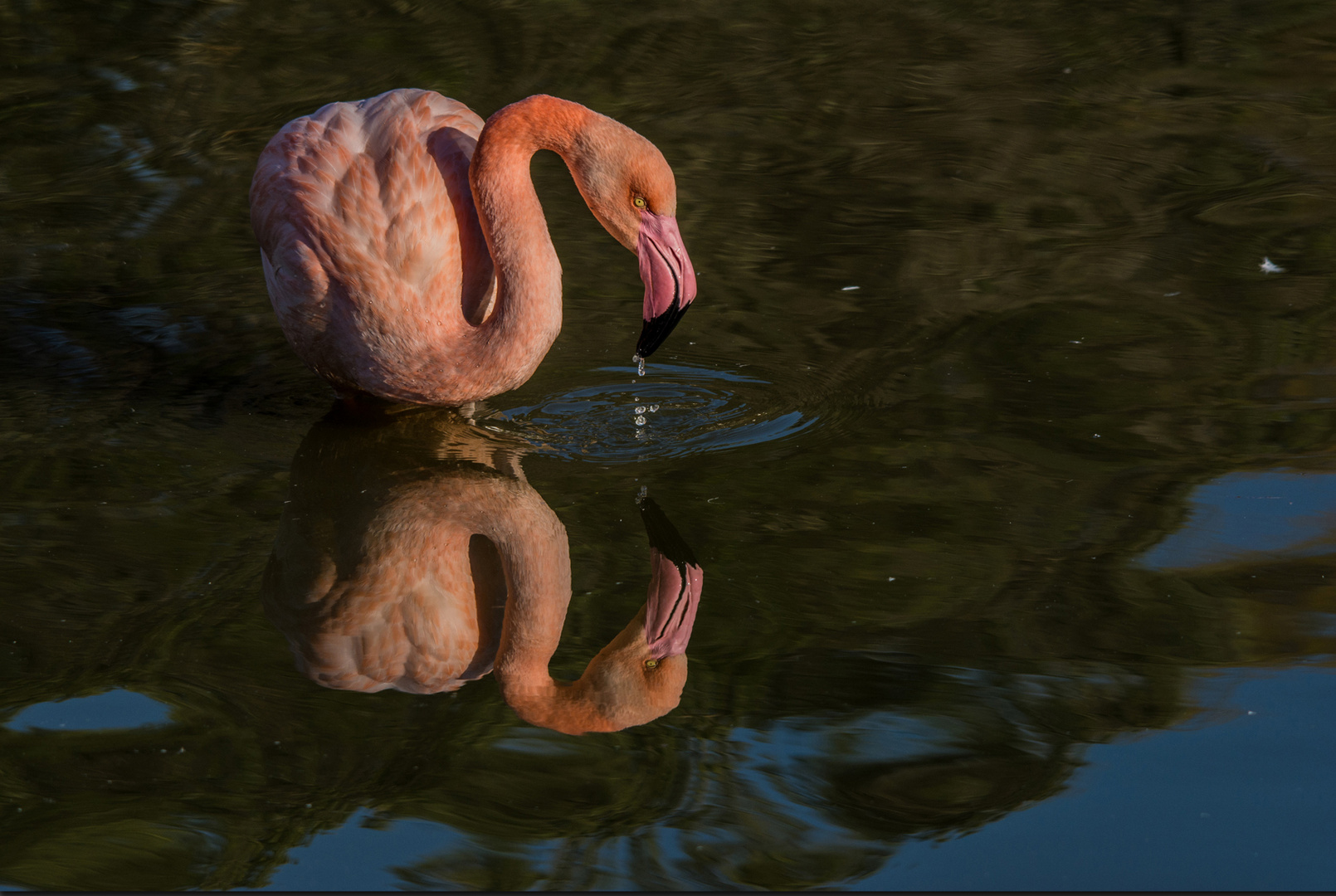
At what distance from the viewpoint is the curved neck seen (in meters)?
4.49

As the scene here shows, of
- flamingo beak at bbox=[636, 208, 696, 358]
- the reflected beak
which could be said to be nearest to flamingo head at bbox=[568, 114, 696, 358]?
flamingo beak at bbox=[636, 208, 696, 358]

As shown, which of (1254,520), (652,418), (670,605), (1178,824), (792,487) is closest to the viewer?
(1178,824)

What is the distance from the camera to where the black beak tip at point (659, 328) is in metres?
4.36

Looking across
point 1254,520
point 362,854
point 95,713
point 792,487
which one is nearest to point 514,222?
point 792,487

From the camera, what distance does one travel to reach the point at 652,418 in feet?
15.6

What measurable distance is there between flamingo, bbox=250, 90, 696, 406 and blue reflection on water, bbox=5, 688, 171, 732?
138cm

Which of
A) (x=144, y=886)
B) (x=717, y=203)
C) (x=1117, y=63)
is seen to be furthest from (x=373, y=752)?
(x=1117, y=63)

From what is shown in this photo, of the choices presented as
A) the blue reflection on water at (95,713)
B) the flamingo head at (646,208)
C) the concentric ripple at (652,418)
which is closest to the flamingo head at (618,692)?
the blue reflection on water at (95,713)

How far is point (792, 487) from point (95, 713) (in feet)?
6.54

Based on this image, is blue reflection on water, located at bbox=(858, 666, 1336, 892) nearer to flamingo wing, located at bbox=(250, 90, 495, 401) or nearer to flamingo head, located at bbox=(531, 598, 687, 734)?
flamingo head, located at bbox=(531, 598, 687, 734)

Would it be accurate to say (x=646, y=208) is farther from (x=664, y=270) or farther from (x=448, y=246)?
(x=448, y=246)

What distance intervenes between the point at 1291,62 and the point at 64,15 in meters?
7.04

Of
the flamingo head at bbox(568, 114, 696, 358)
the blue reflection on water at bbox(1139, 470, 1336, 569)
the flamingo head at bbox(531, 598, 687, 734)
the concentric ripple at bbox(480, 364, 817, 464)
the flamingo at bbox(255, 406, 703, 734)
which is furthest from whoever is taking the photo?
the concentric ripple at bbox(480, 364, 817, 464)

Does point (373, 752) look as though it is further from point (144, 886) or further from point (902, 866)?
point (902, 866)
